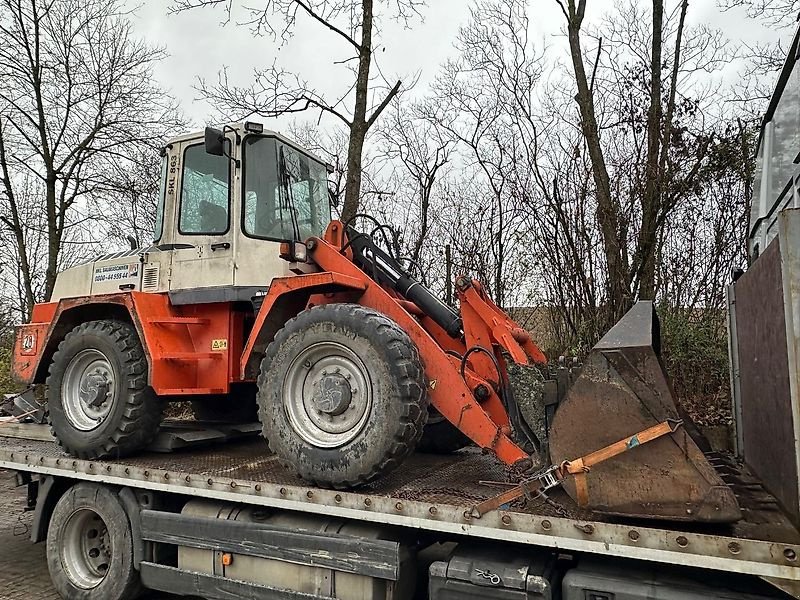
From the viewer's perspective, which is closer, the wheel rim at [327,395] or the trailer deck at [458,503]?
the trailer deck at [458,503]

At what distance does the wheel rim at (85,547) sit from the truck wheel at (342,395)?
2216 mm

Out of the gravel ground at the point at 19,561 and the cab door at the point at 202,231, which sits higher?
the cab door at the point at 202,231


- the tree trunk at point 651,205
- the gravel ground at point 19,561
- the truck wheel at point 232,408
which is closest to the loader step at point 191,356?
the truck wheel at point 232,408

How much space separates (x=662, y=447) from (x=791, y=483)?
1.91ft

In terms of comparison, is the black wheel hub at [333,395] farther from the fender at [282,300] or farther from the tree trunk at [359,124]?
the tree trunk at [359,124]

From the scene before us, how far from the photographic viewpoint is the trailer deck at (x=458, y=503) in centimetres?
272

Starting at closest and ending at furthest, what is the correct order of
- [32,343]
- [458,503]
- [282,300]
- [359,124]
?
[458,503]
[282,300]
[32,343]
[359,124]

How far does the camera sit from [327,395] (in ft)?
13.1

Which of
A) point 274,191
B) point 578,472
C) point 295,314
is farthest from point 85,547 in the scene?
point 578,472

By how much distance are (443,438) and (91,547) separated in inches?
121

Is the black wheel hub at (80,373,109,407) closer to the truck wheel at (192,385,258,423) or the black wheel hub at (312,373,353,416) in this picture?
the truck wheel at (192,385,258,423)

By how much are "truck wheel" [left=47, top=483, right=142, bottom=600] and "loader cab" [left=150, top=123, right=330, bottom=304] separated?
174cm

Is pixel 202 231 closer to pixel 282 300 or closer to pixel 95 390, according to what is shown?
pixel 282 300

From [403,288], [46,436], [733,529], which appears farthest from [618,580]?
[46,436]
